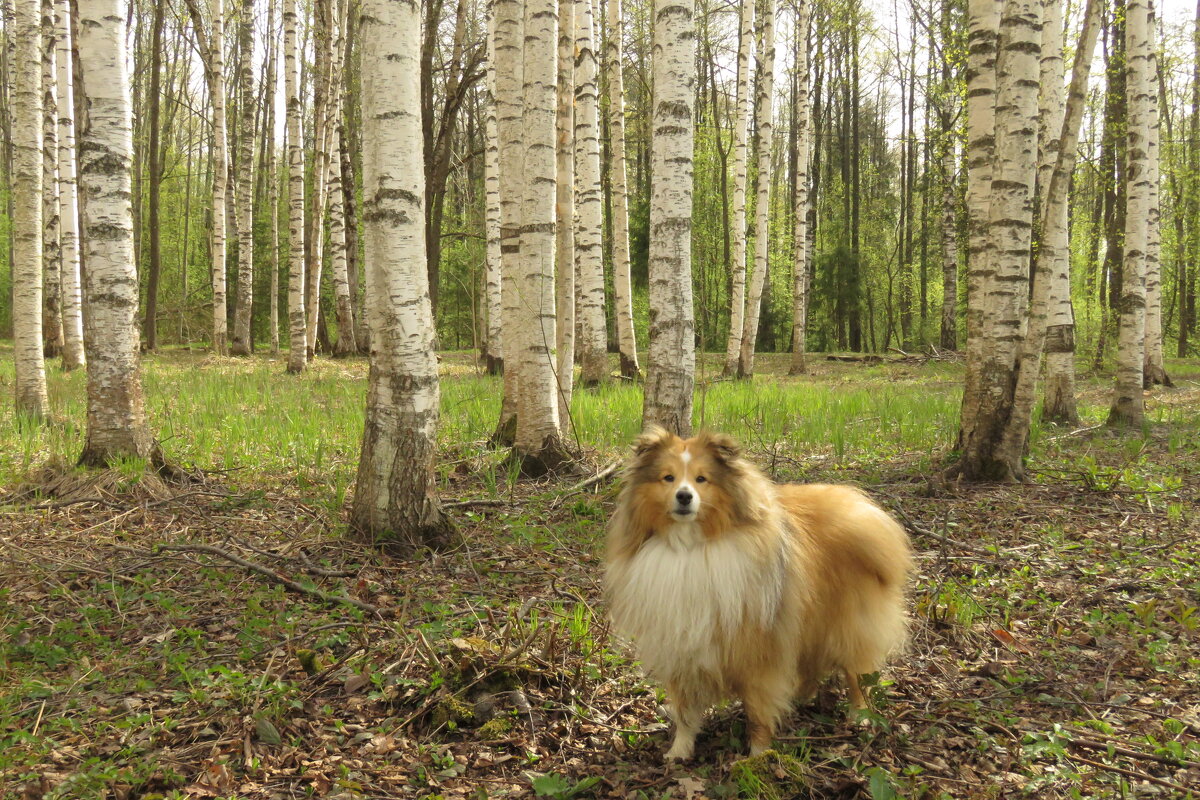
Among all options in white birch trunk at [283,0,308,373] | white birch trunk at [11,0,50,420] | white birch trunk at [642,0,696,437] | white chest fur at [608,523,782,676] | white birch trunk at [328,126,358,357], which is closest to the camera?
white chest fur at [608,523,782,676]

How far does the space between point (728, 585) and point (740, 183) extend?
1423 centimetres

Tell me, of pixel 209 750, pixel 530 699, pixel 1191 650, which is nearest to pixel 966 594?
pixel 1191 650

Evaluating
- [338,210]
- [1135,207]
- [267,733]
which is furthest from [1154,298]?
[267,733]

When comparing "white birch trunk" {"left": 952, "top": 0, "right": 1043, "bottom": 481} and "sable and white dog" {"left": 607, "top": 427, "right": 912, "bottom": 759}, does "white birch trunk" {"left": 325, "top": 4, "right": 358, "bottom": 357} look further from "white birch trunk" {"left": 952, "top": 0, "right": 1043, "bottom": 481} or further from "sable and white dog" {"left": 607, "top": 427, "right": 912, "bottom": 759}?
"sable and white dog" {"left": 607, "top": 427, "right": 912, "bottom": 759}

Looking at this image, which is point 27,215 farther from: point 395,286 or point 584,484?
point 584,484

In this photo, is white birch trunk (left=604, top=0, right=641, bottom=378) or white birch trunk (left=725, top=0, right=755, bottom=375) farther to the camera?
white birch trunk (left=725, top=0, right=755, bottom=375)

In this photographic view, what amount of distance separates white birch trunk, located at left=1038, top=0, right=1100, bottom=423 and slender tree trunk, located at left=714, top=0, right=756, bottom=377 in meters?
6.76

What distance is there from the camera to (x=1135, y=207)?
998cm

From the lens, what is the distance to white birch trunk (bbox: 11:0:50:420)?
7.93 m

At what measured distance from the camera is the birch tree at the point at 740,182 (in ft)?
49.6

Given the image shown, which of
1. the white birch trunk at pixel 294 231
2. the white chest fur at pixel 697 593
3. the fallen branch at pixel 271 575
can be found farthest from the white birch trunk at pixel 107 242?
the white birch trunk at pixel 294 231

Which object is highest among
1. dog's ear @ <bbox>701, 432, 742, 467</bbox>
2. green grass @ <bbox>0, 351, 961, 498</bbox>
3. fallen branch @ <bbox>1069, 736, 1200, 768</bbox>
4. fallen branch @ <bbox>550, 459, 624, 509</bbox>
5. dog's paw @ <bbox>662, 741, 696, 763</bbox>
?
dog's ear @ <bbox>701, 432, 742, 467</bbox>

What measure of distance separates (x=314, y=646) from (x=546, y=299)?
3.82 meters

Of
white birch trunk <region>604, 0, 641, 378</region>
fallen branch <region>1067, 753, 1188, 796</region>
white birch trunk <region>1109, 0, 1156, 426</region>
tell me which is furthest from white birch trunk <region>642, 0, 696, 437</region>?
white birch trunk <region>604, 0, 641, 378</region>
